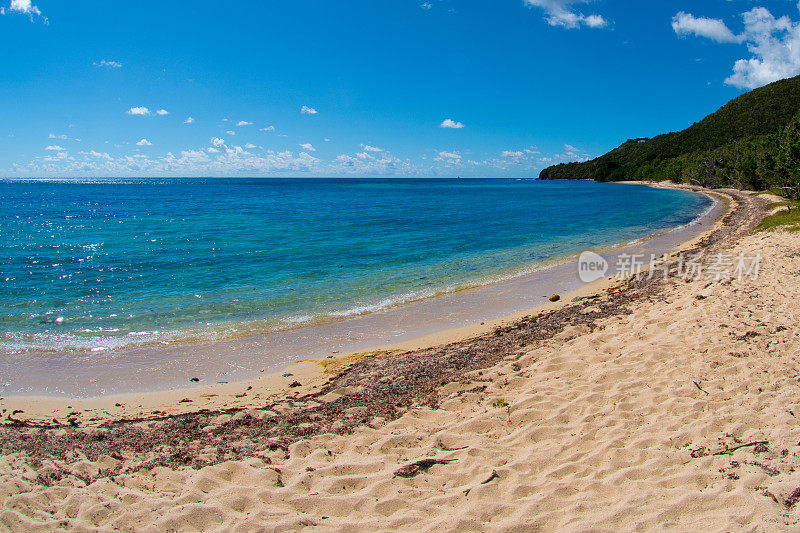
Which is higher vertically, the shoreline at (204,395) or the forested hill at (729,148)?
the forested hill at (729,148)

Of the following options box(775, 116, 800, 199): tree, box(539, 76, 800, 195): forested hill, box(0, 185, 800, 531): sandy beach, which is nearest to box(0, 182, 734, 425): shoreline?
box(0, 185, 800, 531): sandy beach

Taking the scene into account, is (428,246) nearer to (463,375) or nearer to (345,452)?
(463,375)

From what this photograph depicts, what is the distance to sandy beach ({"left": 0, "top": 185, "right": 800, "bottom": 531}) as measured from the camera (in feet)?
13.6

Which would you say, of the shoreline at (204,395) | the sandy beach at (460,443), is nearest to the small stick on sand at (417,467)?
the sandy beach at (460,443)

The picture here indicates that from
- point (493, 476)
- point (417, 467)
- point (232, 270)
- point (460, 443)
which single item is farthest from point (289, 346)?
point (232, 270)

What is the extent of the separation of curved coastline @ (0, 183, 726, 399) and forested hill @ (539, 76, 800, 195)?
116ft

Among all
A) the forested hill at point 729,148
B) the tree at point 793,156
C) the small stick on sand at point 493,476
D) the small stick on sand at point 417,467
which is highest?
the forested hill at point 729,148

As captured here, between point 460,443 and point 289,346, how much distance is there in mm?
5975

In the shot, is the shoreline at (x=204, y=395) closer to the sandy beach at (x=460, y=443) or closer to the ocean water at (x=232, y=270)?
the sandy beach at (x=460, y=443)

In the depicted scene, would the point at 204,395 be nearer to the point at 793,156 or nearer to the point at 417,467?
the point at 417,467

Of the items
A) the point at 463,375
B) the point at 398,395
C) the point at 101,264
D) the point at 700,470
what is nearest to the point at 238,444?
the point at 398,395

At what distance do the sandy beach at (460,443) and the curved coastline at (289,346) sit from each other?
65 cm

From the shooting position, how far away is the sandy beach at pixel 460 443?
416 centimetres

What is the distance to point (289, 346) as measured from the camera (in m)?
10.4
